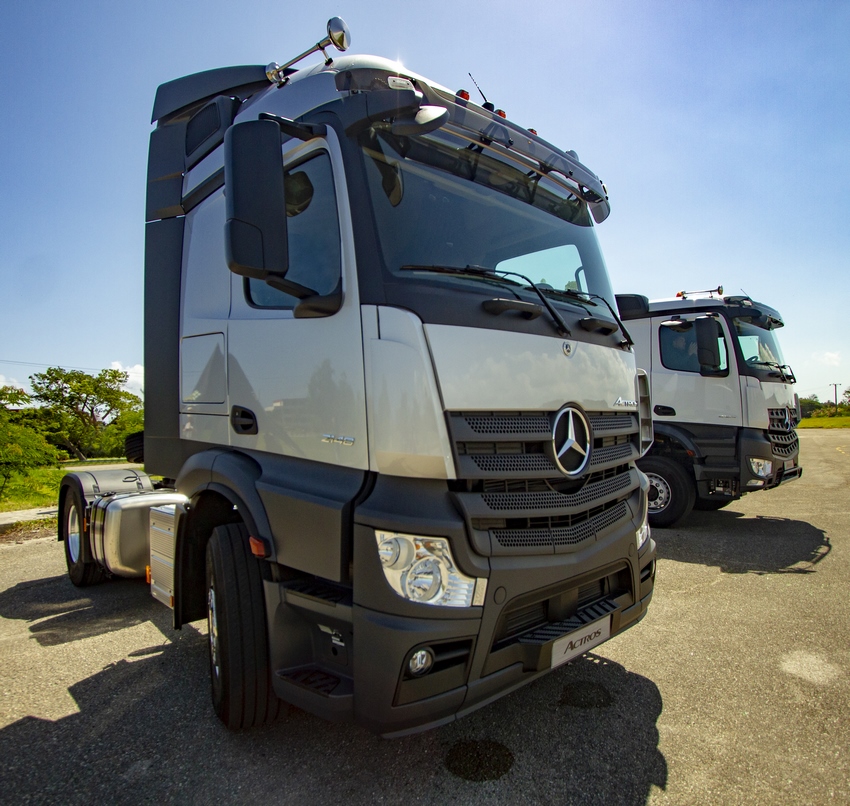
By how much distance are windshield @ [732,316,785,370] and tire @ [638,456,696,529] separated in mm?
1552

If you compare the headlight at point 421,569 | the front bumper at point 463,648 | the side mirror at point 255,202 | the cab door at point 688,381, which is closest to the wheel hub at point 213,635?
the front bumper at point 463,648

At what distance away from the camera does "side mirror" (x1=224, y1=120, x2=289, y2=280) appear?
2.15 m

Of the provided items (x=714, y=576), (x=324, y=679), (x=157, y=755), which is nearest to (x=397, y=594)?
(x=324, y=679)

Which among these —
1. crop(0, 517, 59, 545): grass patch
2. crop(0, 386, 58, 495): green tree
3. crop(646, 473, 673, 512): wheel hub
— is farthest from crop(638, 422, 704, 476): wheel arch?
crop(0, 386, 58, 495): green tree

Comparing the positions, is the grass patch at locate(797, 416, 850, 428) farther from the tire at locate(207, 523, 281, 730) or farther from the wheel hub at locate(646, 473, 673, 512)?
the tire at locate(207, 523, 281, 730)

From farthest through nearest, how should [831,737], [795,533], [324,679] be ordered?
[795,533] < [831,737] < [324,679]

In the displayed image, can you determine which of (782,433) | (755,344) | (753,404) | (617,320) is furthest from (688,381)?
(617,320)

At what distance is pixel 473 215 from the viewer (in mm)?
2646

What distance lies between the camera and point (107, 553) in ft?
13.6

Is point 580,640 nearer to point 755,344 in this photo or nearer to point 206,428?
point 206,428

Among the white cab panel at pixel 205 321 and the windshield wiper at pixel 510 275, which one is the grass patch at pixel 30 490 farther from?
the windshield wiper at pixel 510 275

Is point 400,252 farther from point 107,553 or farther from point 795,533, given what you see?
point 795,533

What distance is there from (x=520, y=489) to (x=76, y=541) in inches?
173

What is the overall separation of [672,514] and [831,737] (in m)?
4.71
